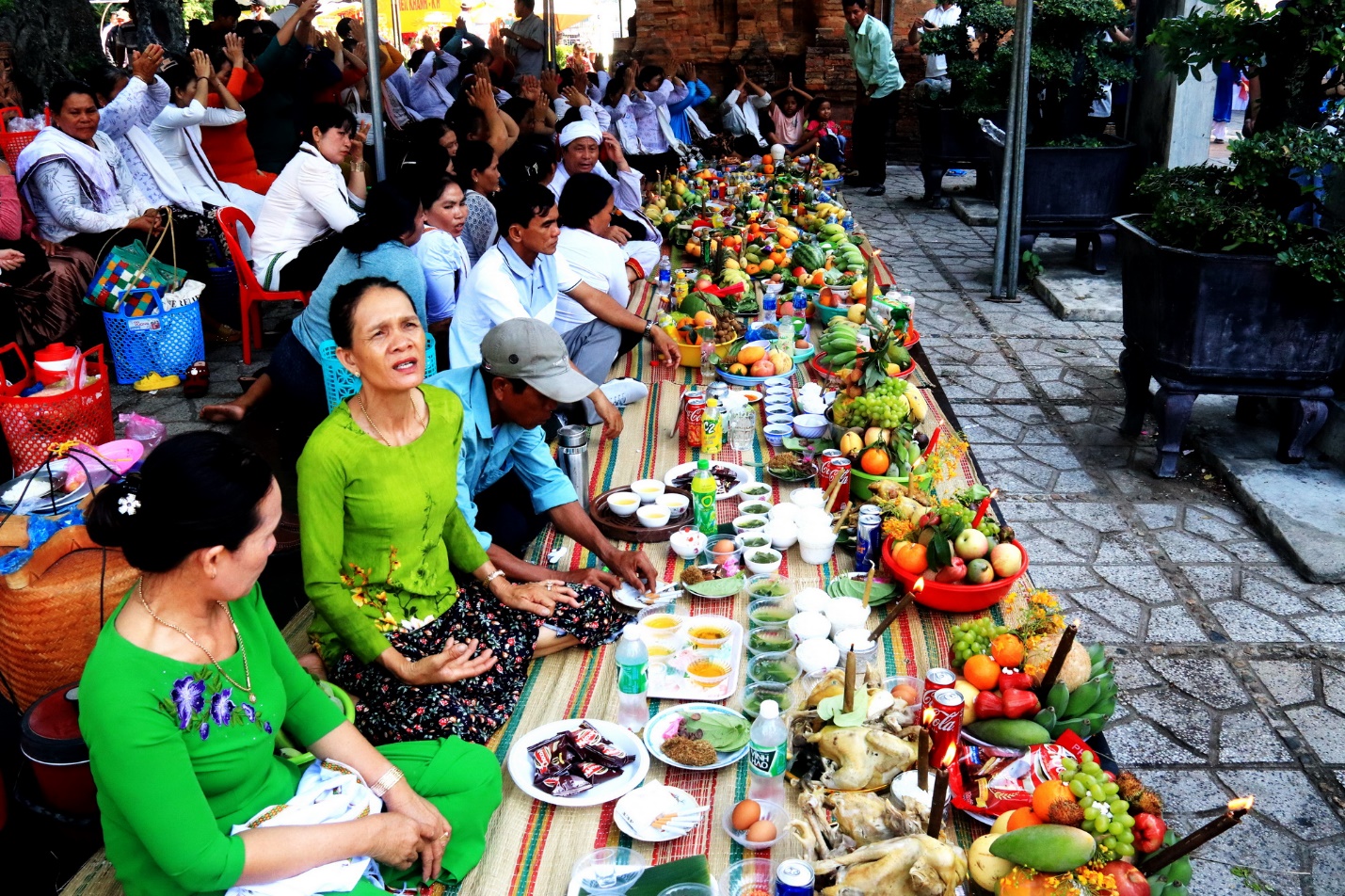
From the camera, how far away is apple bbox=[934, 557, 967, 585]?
3135 mm

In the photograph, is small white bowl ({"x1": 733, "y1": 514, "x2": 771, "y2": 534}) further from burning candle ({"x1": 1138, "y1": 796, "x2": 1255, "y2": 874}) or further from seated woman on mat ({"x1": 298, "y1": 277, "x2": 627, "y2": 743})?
burning candle ({"x1": 1138, "y1": 796, "x2": 1255, "y2": 874})

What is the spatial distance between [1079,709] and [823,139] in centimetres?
1203

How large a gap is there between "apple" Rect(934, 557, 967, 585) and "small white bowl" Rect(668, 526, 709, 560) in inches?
31.9

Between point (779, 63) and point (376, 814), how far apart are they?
15.2 m

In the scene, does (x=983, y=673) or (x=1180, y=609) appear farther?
(x=1180, y=609)

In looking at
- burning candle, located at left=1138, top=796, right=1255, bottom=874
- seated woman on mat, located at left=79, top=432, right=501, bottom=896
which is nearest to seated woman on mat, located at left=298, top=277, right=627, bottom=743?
seated woman on mat, located at left=79, top=432, right=501, bottom=896

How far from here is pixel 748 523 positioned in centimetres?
368

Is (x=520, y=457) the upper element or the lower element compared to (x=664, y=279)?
lower

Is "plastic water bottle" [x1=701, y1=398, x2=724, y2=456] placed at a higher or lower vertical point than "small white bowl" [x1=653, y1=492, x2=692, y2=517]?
higher

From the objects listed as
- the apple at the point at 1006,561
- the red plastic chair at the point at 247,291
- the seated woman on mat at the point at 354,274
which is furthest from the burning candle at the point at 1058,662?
the red plastic chair at the point at 247,291

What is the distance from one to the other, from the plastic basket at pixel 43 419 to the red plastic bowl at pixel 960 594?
3756 millimetres

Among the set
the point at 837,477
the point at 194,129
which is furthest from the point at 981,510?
the point at 194,129

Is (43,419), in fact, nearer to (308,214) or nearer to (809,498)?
(308,214)

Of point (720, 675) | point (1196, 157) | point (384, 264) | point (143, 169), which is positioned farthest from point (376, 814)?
point (1196, 157)
